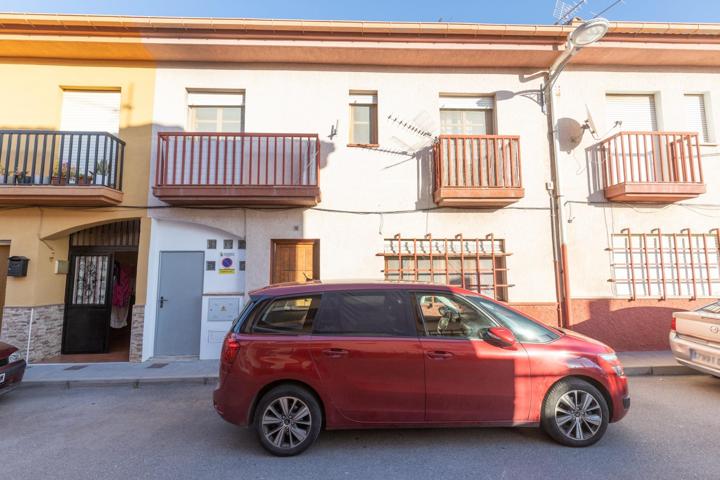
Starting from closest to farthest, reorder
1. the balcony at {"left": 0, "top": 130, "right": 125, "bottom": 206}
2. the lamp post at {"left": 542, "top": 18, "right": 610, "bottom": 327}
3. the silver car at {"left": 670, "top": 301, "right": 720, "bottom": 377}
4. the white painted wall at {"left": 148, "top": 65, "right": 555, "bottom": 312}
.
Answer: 1. the silver car at {"left": 670, "top": 301, "right": 720, "bottom": 377}
2. the balcony at {"left": 0, "top": 130, "right": 125, "bottom": 206}
3. the lamp post at {"left": 542, "top": 18, "right": 610, "bottom": 327}
4. the white painted wall at {"left": 148, "top": 65, "right": 555, "bottom": 312}

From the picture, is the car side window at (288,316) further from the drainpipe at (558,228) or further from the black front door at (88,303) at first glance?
the black front door at (88,303)

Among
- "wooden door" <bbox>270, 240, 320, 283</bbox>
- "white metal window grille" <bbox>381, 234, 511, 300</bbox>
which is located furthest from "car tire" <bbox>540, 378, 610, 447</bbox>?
"wooden door" <bbox>270, 240, 320, 283</bbox>

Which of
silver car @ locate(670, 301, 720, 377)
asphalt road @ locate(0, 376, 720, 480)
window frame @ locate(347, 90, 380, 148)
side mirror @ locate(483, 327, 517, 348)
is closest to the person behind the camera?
asphalt road @ locate(0, 376, 720, 480)

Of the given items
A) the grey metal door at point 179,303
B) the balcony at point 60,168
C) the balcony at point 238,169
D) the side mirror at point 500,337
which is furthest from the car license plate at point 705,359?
the balcony at point 60,168

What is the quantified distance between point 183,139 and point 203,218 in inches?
67.4

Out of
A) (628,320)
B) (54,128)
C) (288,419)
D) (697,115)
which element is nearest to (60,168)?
(54,128)

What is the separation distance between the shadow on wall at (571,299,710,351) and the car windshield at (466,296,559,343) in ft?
14.9

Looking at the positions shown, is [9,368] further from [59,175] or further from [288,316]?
[288,316]

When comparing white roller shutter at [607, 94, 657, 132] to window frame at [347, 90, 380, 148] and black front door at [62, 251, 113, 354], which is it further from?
black front door at [62, 251, 113, 354]

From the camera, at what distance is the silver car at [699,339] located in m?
5.04

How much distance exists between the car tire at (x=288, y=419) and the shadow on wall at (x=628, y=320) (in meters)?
6.42

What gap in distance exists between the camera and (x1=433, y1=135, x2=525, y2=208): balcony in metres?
7.40

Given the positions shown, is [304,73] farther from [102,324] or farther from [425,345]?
[102,324]

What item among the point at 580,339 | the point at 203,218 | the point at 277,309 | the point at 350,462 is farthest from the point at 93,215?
the point at 580,339
